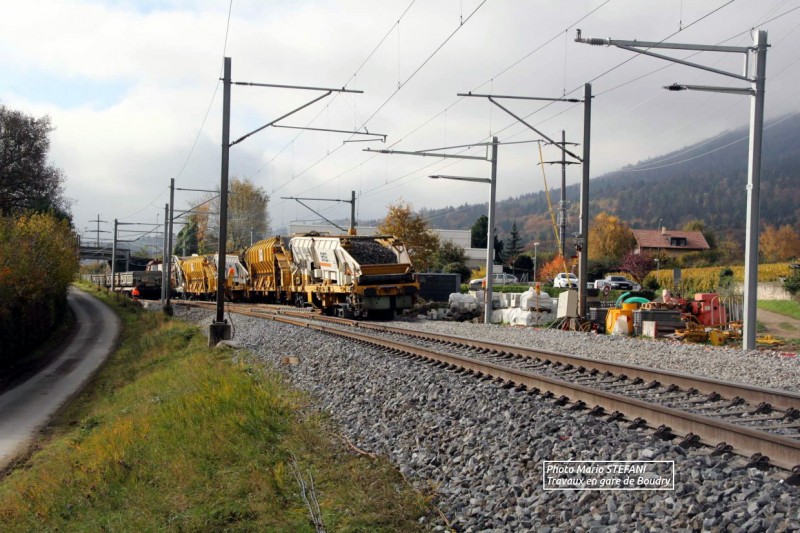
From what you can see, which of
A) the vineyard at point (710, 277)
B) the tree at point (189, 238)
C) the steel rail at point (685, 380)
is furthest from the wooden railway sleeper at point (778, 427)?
the tree at point (189, 238)

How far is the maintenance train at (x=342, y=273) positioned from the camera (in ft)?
86.9

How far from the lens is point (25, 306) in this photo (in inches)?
1494

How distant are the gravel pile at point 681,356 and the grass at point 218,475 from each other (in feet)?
20.3

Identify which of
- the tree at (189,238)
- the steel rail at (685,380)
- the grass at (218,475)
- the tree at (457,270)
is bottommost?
the grass at (218,475)

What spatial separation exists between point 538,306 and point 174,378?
15028 mm

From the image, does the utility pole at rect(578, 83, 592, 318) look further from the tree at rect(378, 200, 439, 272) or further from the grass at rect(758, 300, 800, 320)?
the tree at rect(378, 200, 439, 272)

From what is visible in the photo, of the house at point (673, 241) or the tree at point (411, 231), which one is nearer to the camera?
the tree at point (411, 231)

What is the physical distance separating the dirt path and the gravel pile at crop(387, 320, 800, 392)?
11183mm

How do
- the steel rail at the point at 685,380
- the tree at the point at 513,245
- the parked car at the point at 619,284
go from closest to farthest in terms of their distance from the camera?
the steel rail at the point at 685,380 → the parked car at the point at 619,284 → the tree at the point at 513,245

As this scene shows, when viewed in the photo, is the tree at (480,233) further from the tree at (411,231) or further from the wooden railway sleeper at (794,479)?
the wooden railway sleeper at (794,479)

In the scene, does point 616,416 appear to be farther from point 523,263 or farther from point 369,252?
point 523,263

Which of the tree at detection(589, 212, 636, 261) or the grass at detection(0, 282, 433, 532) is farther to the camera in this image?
the tree at detection(589, 212, 636, 261)

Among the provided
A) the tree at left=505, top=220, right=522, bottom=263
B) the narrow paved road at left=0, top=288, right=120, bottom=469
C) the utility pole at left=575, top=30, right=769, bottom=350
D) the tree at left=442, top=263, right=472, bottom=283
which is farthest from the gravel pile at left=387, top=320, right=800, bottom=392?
the tree at left=505, top=220, right=522, bottom=263

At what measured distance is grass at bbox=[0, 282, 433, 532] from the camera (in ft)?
20.7
